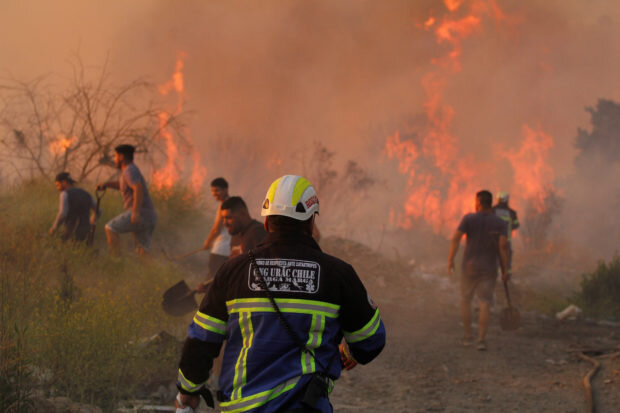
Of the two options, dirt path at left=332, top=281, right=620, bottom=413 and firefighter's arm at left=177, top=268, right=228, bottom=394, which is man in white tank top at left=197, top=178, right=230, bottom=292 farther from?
firefighter's arm at left=177, top=268, right=228, bottom=394

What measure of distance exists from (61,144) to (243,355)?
12447mm

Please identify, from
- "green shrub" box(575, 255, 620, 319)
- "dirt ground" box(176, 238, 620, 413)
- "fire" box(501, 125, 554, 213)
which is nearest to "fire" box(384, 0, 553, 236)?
"fire" box(501, 125, 554, 213)

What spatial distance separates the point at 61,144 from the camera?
43.0 feet

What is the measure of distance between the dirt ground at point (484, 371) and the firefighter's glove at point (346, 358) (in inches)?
130

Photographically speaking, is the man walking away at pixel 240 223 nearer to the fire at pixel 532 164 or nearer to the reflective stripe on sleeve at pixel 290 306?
the reflective stripe on sleeve at pixel 290 306

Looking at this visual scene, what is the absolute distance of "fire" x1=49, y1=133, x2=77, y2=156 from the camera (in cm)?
1297

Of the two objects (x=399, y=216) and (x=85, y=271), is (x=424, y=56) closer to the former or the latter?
(x=399, y=216)

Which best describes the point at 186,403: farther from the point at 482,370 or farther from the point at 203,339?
the point at 482,370

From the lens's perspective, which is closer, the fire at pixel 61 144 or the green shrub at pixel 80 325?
the green shrub at pixel 80 325

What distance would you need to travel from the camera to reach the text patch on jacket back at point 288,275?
215 centimetres

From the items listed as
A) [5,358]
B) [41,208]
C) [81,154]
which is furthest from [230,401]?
[81,154]

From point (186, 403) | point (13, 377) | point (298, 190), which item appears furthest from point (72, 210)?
point (298, 190)

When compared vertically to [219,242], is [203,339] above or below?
below

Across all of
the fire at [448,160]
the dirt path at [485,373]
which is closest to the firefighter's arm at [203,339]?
the dirt path at [485,373]
